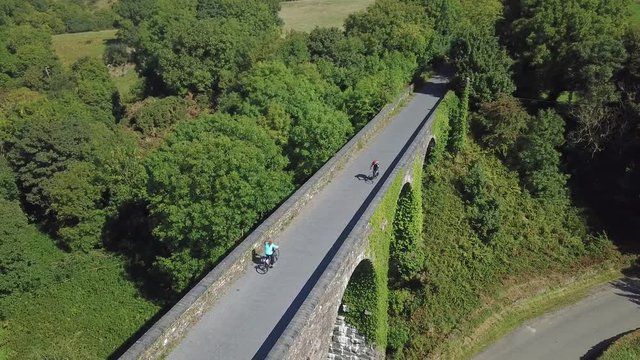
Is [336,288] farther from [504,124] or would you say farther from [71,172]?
[71,172]

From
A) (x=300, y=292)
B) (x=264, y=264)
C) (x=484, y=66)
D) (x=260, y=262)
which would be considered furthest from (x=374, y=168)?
(x=484, y=66)

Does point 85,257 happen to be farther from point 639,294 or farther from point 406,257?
point 639,294

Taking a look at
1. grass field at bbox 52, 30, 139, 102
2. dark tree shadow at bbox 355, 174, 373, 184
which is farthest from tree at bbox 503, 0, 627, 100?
grass field at bbox 52, 30, 139, 102

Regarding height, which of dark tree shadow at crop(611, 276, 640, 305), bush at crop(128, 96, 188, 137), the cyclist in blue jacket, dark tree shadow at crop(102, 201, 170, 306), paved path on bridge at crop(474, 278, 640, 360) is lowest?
dark tree shadow at crop(102, 201, 170, 306)

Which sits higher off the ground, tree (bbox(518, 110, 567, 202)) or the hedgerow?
tree (bbox(518, 110, 567, 202))

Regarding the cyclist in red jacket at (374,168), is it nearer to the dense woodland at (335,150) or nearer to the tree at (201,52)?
the dense woodland at (335,150)

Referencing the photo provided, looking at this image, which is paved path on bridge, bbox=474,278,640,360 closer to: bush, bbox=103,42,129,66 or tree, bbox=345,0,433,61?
tree, bbox=345,0,433,61
